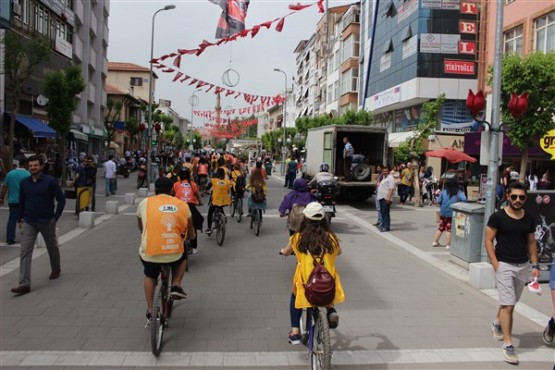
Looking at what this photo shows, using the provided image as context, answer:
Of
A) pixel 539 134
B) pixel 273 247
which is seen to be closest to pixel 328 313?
pixel 273 247

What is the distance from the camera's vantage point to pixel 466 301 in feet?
23.2

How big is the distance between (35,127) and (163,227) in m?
23.1

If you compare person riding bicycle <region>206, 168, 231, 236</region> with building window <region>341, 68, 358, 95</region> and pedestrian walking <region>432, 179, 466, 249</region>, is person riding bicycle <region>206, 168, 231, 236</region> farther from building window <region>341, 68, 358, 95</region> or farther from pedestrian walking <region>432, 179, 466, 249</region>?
building window <region>341, 68, 358, 95</region>

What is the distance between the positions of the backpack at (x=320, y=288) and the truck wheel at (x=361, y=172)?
48.5ft

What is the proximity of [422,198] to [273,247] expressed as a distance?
12455mm

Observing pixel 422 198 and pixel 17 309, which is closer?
pixel 17 309

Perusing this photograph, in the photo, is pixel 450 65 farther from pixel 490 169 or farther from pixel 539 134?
pixel 490 169

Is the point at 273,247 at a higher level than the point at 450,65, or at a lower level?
lower

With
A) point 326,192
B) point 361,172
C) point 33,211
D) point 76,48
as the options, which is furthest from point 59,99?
point 76,48

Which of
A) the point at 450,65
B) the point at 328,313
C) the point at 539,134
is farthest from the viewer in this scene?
the point at 450,65

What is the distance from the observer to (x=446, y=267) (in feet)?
30.3

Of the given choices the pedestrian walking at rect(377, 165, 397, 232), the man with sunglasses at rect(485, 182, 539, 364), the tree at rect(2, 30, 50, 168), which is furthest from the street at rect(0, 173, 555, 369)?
the tree at rect(2, 30, 50, 168)

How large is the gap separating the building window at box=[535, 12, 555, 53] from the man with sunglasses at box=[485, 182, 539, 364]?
18.5 metres

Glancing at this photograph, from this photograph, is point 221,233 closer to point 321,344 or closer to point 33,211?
point 33,211
